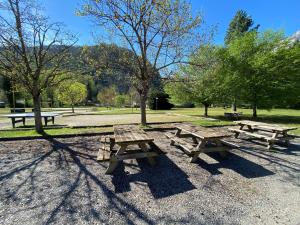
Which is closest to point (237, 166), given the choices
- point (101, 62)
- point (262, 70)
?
point (101, 62)

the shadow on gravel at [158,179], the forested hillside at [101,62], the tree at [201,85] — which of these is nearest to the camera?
the shadow on gravel at [158,179]

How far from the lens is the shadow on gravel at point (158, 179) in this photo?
337cm

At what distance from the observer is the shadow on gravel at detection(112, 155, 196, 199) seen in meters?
3.37

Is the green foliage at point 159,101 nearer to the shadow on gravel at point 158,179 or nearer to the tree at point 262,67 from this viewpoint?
the tree at point 262,67

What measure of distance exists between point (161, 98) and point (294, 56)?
2440 cm

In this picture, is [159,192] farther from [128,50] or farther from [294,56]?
[294,56]

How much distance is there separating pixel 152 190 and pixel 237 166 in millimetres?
2364

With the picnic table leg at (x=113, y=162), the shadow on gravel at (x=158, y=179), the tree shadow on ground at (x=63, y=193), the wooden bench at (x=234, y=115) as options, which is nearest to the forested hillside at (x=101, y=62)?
the tree shadow on ground at (x=63, y=193)

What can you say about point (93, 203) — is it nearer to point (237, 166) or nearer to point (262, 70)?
point (237, 166)

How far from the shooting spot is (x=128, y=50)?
980cm

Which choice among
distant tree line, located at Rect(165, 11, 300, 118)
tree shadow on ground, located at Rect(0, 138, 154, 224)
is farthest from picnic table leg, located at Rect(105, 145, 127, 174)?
distant tree line, located at Rect(165, 11, 300, 118)

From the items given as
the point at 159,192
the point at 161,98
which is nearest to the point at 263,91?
the point at 159,192

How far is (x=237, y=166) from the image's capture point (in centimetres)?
452

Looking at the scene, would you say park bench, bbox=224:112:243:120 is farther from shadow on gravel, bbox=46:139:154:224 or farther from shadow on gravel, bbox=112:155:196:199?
shadow on gravel, bbox=46:139:154:224
